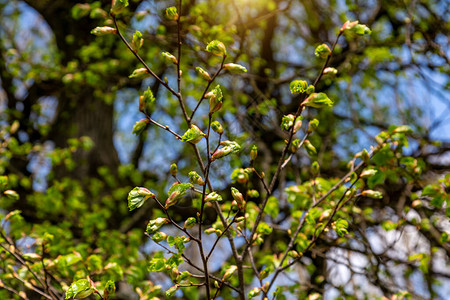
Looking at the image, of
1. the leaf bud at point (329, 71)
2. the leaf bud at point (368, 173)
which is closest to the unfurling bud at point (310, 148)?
the leaf bud at point (368, 173)

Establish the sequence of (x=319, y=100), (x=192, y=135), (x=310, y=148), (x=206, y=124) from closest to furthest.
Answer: (x=192, y=135) < (x=319, y=100) < (x=310, y=148) < (x=206, y=124)

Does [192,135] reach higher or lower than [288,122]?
lower

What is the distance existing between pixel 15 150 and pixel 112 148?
5.21 ft

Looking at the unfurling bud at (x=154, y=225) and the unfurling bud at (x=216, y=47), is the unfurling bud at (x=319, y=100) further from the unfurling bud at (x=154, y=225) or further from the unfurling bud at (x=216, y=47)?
the unfurling bud at (x=154, y=225)

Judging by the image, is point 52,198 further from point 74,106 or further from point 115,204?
point 74,106

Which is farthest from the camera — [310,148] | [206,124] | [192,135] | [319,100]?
[206,124]

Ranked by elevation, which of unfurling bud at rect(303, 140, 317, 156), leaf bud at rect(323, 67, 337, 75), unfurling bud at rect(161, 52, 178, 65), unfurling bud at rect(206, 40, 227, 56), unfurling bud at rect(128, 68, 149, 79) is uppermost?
leaf bud at rect(323, 67, 337, 75)

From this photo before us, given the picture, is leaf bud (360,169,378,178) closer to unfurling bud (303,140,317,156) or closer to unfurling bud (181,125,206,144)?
unfurling bud (303,140,317,156)

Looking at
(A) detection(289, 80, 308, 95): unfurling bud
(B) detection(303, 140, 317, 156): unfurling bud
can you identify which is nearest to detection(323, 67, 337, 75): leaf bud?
(A) detection(289, 80, 308, 95): unfurling bud

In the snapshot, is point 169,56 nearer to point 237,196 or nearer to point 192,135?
point 192,135

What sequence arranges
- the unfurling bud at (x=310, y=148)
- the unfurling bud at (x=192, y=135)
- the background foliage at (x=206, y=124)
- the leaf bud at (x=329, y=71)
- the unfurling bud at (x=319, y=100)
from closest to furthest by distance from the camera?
the unfurling bud at (x=192, y=135) → the unfurling bud at (x=319, y=100) → the leaf bud at (x=329, y=71) → the unfurling bud at (x=310, y=148) → the background foliage at (x=206, y=124)

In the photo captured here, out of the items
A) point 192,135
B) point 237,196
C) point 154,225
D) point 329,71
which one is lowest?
point 154,225

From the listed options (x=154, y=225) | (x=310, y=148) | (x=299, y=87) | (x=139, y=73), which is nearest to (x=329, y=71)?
(x=299, y=87)

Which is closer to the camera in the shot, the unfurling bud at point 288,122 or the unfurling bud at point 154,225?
the unfurling bud at point 154,225
